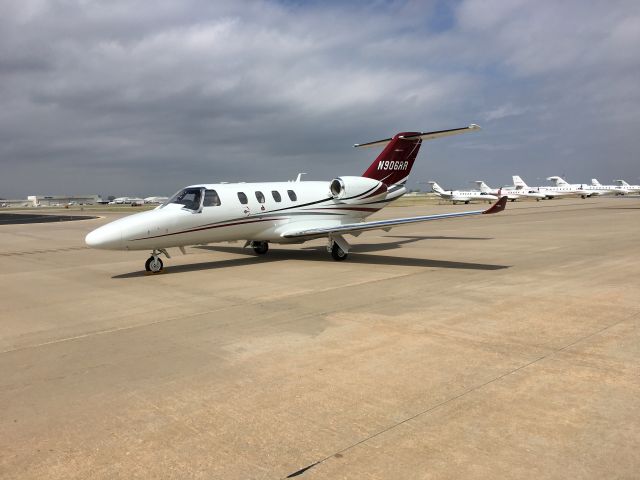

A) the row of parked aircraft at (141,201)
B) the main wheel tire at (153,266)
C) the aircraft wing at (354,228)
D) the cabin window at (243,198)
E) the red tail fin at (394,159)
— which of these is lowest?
the main wheel tire at (153,266)

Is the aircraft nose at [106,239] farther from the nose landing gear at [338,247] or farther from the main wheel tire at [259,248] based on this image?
the nose landing gear at [338,247]

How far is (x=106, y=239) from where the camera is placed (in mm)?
11461

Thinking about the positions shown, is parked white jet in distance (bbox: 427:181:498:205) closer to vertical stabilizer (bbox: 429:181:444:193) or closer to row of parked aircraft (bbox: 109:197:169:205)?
vertical stabilizer (bbox: 429:181:444:193)

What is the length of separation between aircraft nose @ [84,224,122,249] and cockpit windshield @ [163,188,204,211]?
173 cm

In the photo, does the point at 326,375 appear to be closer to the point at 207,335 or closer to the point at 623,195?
the point at 207,335

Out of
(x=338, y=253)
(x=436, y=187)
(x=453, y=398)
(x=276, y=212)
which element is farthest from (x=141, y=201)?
(x=453, y=398)

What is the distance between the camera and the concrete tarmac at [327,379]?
358 centimetres

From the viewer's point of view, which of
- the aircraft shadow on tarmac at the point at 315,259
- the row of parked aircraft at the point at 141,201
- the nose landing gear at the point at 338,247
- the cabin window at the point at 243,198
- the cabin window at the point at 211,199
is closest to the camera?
the aircraft shadow on tarmac at the point at 315,259

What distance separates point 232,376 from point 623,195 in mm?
101802

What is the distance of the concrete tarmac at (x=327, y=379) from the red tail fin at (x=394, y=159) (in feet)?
23.4

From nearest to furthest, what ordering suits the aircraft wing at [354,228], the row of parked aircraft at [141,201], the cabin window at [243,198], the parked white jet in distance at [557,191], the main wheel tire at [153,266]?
the main wheel tire at [153,266], the aircraft wing at [354,228], the cabin window at [243,198], the parked white jet in distance at [557,191], the row of parked aircraft at [141,201]

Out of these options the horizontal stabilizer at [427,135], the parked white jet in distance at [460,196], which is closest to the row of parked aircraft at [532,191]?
the parked white jet in distance at [460,196]

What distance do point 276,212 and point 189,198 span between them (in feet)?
9.07

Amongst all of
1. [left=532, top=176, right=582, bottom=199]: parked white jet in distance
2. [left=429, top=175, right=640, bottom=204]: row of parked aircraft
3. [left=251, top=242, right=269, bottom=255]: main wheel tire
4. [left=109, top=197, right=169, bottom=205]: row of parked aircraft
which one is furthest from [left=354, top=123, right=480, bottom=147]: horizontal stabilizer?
[left=109, top=197, right=169, bottom=205]: row of parked aircraft
